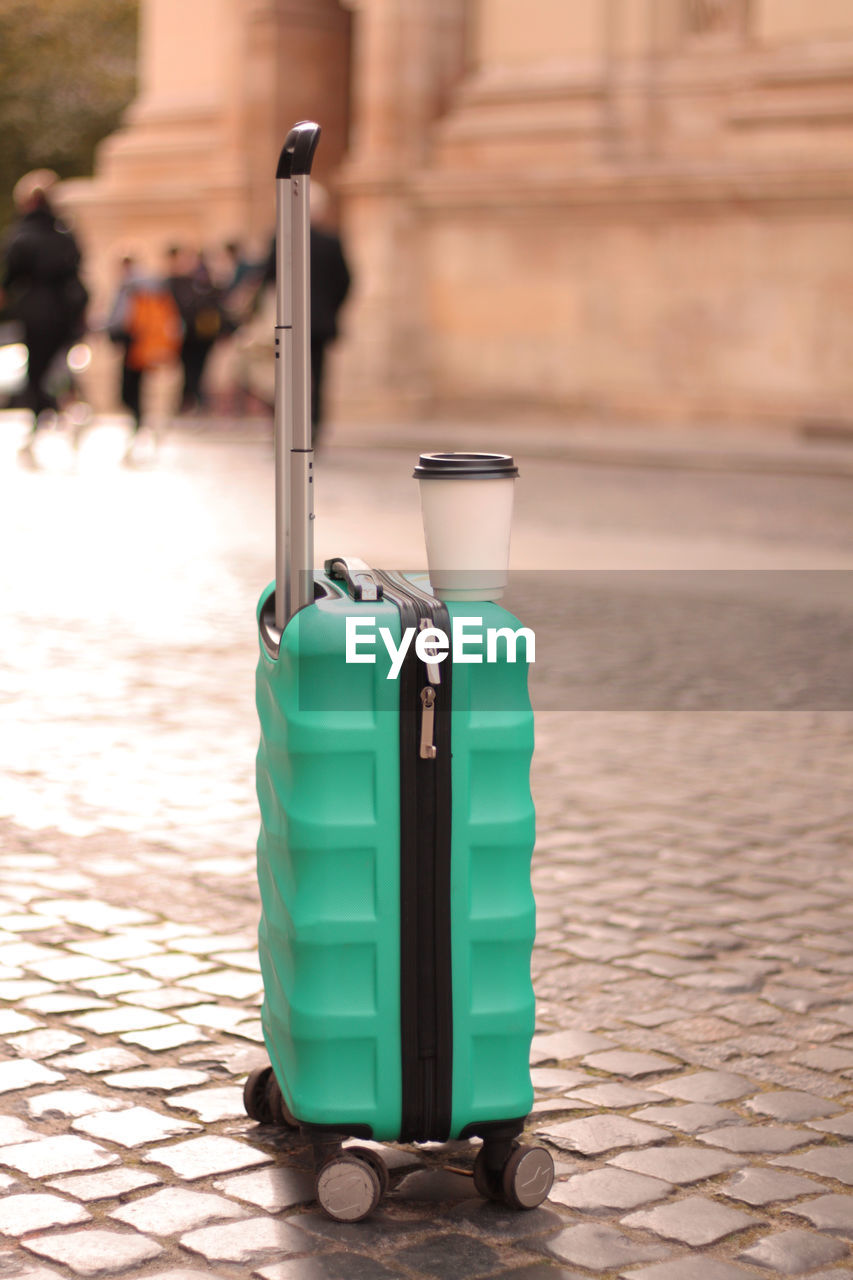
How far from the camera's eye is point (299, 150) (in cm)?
313

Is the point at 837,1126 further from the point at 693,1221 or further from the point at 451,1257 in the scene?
the point at 451,1257

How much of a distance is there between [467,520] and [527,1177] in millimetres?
1039

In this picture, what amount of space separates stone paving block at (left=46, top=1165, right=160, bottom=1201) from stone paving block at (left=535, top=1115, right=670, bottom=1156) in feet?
2.31

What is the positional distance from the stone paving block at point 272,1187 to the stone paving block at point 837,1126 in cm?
92

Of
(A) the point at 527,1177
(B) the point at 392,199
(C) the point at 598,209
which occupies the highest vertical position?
(B) the point at 392,199

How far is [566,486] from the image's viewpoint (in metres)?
15.9

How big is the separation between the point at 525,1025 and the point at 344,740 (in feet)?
1.83

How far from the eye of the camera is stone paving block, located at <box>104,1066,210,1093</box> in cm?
370

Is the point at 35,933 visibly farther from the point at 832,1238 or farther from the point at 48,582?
the point at 48,582

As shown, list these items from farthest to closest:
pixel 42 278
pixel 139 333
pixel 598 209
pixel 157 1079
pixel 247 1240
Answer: pixel 598 209 < pixel 139 333 < pixel 42 278 < pixel 157 1079 < pixel 247 1240

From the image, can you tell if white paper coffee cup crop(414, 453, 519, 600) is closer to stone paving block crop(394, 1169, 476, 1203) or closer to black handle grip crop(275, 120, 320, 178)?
black handle grip crop(275, 120, 320, 178)

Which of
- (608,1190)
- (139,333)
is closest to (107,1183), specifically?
(608,1190)

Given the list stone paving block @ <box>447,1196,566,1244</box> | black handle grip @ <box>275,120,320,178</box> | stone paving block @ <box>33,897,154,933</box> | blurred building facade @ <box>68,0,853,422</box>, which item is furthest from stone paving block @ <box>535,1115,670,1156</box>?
blurred building facade @ <box>68,0,853,422</box>

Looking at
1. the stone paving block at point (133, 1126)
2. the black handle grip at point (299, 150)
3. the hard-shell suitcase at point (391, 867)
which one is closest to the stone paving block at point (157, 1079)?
the stone paving block at point (133, 1126)
